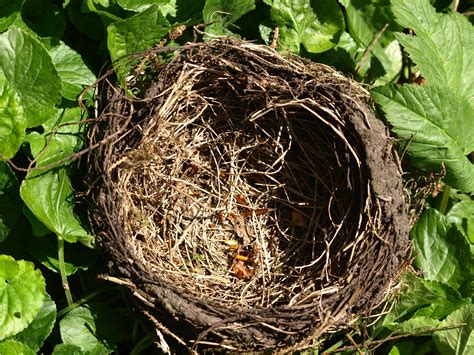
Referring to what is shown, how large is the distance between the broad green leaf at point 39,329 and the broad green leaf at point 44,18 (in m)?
0.60

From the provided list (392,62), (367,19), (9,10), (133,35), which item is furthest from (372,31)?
(9,10)

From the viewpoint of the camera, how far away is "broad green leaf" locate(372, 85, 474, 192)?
1.70 metres

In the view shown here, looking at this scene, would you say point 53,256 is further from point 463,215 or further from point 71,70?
point 463,215

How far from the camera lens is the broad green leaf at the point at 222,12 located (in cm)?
177

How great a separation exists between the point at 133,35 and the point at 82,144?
0.27 m

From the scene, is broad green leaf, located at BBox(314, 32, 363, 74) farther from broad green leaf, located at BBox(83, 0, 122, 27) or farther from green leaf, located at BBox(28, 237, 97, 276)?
green leaf, located at BBox(28, 237, 97, 276)

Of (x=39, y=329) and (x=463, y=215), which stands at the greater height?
(x=39, y=329)

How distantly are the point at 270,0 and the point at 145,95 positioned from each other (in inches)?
15.6

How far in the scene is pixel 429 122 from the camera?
1.71m

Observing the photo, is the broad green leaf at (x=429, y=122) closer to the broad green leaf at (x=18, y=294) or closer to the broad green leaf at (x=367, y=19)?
the broad green leaf at (x=367, y=19)

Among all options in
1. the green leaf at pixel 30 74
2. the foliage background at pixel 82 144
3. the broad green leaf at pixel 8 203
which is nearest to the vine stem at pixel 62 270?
the foliage background at pixel 82 144

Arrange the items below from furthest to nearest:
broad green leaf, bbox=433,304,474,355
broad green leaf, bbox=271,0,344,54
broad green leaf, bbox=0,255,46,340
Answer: broad green leaf, bbox=271,0,344,54 → broad green leaf, bbox=433,304,474,355 → broad green leaf, bbox=0,255,46,340

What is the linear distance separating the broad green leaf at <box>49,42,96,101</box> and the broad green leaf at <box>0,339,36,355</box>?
541 millimetres

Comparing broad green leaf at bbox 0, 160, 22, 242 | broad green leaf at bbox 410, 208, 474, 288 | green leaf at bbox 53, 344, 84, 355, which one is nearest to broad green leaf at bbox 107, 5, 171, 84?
broad green leaf at bbox 0, 160, 22, 242
